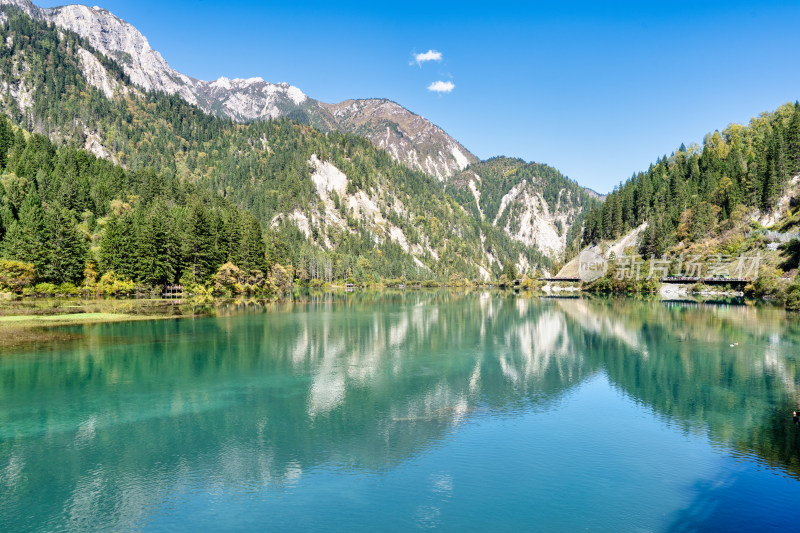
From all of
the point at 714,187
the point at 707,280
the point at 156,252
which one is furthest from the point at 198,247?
the point at 714,187

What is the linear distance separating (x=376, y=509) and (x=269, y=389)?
726 inches

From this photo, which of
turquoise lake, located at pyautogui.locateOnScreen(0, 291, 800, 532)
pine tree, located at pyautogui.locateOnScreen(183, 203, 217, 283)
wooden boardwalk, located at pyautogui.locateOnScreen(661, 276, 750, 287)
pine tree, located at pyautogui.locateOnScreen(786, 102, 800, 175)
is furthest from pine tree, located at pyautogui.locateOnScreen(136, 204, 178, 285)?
pine tree, located at pyautogui.locateOnScreen(786, 102, 800, 175)

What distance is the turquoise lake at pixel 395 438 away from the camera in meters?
17.5

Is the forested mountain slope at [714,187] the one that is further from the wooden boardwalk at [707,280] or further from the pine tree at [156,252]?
the pine tree at [156,252]

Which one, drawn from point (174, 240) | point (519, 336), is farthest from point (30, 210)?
point (519, 336)

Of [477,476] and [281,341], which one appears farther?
[281,341]

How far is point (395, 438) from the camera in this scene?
24.7 metres

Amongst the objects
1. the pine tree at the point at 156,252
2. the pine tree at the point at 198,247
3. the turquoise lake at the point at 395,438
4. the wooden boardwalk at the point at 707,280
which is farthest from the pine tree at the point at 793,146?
the pine tree at the point at 156,252

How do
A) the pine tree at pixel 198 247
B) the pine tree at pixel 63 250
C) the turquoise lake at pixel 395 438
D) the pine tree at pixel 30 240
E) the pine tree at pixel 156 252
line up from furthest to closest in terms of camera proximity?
the pine tree at pixel 198 247, the pine tree at pixel 156 252, the pine tree at pixel 63 250, the pine tree at pixel 30 240, the turquoise lake at pixel 395 438

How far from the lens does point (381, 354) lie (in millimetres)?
47812

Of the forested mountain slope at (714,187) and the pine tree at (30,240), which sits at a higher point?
the forested mountain slope at (714,187)

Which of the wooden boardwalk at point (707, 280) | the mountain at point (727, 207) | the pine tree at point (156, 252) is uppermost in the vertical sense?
the mountain at point (727, 207)

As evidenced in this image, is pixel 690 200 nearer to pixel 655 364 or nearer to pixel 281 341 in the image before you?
pixel 655 364

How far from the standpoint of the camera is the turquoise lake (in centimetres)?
1750
